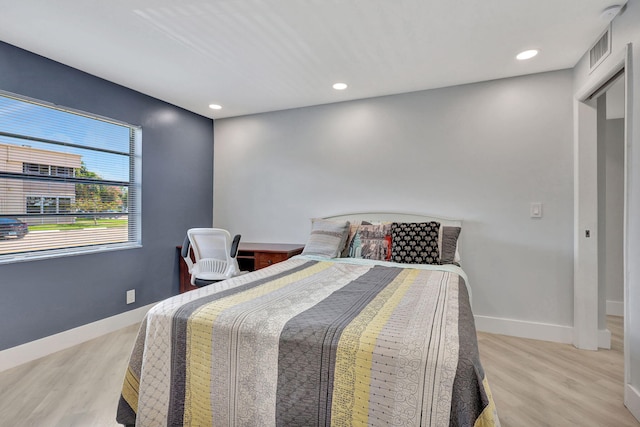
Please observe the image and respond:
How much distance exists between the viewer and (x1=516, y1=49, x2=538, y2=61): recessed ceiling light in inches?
A: 96.2

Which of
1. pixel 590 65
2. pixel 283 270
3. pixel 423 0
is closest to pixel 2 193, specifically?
pixel 283 270

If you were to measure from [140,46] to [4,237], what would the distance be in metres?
1.72

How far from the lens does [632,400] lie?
1.76 meters

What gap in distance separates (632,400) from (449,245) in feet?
4.56

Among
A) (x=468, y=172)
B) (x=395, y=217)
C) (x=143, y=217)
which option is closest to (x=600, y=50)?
(x=468, y=172)

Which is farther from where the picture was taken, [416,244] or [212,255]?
[212,255]

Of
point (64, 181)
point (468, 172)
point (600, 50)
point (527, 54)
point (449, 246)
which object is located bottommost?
point (449, 246)

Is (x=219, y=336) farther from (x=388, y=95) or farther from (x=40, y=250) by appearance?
(x=388, y=95)

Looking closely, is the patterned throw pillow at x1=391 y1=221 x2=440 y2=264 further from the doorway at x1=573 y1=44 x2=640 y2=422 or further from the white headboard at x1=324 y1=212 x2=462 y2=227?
the doorway at x1=573 y1=44 x2=640 y2=422

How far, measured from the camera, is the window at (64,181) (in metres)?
2.39

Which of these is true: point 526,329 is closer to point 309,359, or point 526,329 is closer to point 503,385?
point 503,385

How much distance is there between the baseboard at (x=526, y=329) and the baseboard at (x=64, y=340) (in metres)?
3.41

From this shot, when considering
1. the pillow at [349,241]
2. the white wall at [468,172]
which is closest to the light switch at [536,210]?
the white wall at [468,172]

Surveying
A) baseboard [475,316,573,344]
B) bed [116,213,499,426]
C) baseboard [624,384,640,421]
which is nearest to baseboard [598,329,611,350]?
baseboard [475,316,573,344]
